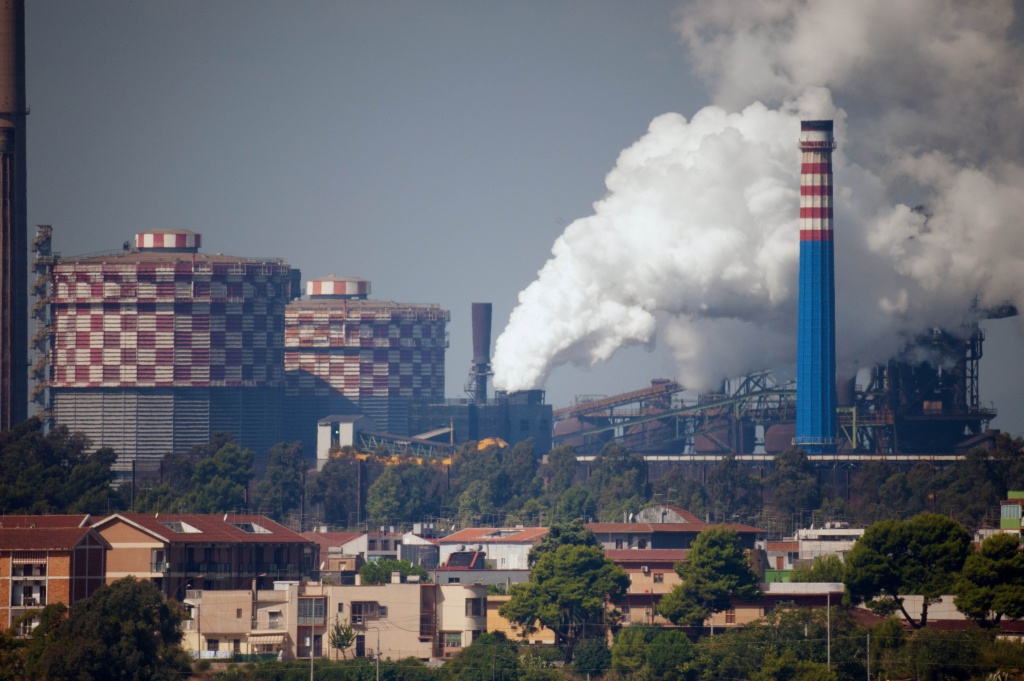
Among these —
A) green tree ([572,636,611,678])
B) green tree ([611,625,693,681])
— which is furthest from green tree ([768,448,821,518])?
green tree ([611,625,693,681])

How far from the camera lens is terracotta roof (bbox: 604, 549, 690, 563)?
310 ft

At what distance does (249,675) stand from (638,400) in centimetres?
9635

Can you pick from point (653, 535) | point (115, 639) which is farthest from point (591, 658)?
point (653, 535)

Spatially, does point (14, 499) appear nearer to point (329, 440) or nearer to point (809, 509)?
point (809, 509)

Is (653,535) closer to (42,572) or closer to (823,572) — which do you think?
(823,572)

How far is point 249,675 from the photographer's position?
7388 centimetres

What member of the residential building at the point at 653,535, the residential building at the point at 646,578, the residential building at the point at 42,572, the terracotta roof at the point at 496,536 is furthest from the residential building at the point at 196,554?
the residential building at the point at 653,535

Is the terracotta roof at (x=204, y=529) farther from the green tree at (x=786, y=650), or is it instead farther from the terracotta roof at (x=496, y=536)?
the green tree at (x=786, y=650)

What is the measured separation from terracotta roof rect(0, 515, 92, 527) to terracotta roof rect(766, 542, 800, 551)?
119 ft

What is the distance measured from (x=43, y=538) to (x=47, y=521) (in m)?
9.32

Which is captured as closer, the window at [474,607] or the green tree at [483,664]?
the green tree at [483,664]

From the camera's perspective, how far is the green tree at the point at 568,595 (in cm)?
8544

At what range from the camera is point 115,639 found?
72562 millimetres

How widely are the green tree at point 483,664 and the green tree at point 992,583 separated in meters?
17.8
